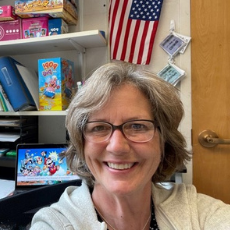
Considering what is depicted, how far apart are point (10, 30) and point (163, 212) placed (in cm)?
149

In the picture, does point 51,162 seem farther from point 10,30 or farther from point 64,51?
point 10,30

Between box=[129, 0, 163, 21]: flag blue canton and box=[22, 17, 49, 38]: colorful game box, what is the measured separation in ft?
2.00

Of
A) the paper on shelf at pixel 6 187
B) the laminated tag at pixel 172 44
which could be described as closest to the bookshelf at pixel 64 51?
the paper on shelf at pixel 6 187

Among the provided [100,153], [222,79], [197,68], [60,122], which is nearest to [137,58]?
[197,68]

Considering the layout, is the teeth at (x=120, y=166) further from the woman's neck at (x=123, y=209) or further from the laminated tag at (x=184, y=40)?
the laminated tag at (x=184, y=40)

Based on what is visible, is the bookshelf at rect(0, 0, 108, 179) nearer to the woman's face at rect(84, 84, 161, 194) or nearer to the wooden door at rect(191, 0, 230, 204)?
the wooden door at rect(191, 0, 230, 204)

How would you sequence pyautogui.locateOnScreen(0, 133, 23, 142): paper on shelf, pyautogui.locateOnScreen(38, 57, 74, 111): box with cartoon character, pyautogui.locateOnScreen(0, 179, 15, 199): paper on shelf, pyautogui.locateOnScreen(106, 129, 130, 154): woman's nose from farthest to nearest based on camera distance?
pyautogui.locateOnScreen(0, 133, 23, 142): paper on shelf → pyautogui.locateOnScreen(38, 57, 74, 111): box with cartoon character → pyautogui.locateOnScreen(0, 179, 15, 199): paper on shelf → pyautogui.locateOnScreen(106, 129, 130, 154): woman's nose

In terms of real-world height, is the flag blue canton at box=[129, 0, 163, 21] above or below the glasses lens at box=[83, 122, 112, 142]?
above

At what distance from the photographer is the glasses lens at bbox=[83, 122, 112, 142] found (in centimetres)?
64

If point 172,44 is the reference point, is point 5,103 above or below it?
below

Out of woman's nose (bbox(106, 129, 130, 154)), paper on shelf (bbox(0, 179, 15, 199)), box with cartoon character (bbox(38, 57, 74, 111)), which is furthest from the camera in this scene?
box with cartoon character (bbox(38, 57, 74, 111))

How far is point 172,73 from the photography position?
142 centimetres

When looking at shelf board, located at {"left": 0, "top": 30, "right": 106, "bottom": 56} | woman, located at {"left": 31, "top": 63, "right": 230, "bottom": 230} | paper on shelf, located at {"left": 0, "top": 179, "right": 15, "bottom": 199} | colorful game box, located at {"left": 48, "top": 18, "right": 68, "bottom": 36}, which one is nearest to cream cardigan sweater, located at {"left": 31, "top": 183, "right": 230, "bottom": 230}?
woman, located at {"left": 31, "top": 63, "right": 230, "bottom": 230}

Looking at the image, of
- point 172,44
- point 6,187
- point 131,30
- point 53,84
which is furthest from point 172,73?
point 6,187
